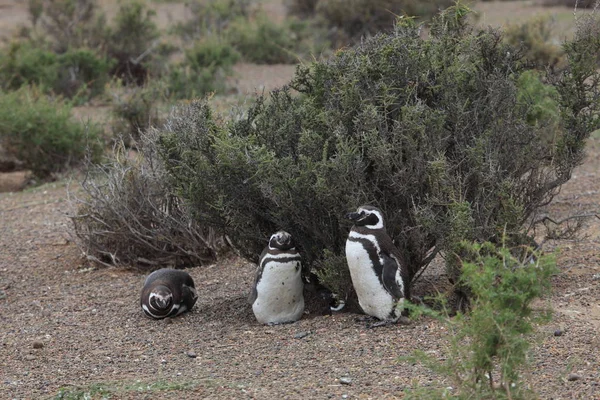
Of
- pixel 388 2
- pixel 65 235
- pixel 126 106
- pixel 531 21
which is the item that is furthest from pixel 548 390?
pixel 388 2

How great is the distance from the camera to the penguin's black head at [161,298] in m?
6.34

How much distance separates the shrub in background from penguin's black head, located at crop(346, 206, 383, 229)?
2.25m

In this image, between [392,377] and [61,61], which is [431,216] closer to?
[392,377]

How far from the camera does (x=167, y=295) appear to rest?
6.34 metres

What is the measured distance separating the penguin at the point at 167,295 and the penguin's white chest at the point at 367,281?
1.28m

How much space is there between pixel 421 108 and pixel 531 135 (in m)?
0.89

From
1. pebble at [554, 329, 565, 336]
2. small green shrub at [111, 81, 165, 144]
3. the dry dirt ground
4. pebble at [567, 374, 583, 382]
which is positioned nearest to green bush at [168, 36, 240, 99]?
small green shrub at [111, 81, 165, 144]

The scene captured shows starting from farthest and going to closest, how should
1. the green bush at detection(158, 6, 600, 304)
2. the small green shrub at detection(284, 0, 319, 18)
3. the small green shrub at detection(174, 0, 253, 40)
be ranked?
the small green shrub at detection(284, 0, 319, 18)
the small green shrub at detection(174, 0, 253, 40)
the green bush at detection(158, 6, 600, 304)

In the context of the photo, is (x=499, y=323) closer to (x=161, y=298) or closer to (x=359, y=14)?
(x=161, y=298)

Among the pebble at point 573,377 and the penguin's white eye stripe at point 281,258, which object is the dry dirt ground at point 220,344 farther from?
the penguin's white eye stripe at point 281,258

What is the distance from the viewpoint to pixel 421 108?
5.81 m

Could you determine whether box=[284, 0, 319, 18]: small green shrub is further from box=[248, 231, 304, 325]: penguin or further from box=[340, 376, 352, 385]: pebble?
box=[340, 376, 352, 385]: pebble

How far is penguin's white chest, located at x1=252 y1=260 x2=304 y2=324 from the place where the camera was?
6109 millimetres

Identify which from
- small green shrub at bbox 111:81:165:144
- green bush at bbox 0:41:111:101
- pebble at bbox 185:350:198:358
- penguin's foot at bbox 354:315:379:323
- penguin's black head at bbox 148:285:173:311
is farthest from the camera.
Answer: green bush at bbox 0:41:111:101
